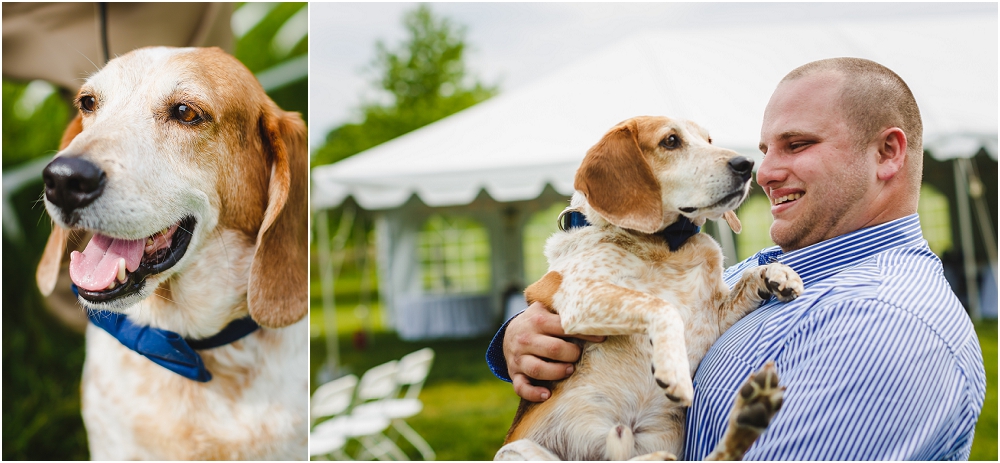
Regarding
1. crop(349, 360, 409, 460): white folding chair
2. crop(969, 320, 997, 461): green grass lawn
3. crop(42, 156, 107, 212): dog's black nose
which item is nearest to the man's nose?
→ crop(42, 156, 107, 212): dog's black nose

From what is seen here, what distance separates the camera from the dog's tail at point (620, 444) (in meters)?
1.54

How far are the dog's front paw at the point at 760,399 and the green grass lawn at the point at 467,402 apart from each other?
2.46m

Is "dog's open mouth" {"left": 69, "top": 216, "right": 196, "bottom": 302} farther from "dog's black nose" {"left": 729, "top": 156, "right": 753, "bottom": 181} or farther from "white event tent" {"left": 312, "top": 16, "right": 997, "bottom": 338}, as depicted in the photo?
"white event tent" {"left": 312, "top": 16, "right": 997, "bottom": 338}

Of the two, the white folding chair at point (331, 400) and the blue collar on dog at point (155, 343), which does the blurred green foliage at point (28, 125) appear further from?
the white folding chair at point (331, 400)

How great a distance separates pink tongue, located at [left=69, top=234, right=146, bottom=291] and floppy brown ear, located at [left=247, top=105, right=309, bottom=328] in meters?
0.35

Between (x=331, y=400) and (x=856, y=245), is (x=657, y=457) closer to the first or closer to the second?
(x=856, y=245)

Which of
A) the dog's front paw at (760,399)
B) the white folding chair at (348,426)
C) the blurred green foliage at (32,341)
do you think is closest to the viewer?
the dog's front paw at (760,399)

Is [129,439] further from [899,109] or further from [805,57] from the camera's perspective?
[805,57]

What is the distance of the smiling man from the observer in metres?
1.37

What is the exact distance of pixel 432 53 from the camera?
596 cm

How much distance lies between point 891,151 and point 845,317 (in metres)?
0.47

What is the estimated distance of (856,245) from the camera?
1.64 m

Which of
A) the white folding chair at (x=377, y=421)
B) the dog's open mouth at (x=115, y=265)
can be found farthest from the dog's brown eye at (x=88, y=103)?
the white folding chair at (x=377, y=421)

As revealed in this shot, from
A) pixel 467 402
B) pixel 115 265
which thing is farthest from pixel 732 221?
pixel 467 402
